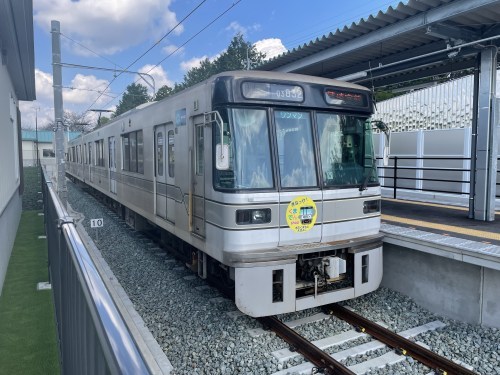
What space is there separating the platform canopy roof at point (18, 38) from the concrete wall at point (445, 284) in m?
8.06

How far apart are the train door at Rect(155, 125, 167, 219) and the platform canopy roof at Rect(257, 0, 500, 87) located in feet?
11.5

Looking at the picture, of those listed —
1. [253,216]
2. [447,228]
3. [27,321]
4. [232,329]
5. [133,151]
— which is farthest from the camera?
[133,151]

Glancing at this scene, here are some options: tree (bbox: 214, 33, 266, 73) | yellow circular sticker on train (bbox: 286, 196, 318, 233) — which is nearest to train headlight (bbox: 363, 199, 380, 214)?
yellow circular sticker on train (bbox: 286, 196, 318, 233)

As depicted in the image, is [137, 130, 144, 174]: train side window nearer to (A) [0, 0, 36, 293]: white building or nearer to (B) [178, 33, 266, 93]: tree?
(A) [0, 0, 36, 293]: white building

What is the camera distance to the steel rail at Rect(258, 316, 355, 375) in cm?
436

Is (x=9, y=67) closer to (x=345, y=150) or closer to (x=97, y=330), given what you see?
(x=345, y=150)

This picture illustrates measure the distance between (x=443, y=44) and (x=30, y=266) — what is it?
9236 millimetres

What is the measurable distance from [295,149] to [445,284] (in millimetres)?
2787

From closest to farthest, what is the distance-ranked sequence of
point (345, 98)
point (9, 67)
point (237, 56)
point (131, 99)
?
point (345, 98), point (9, 67), point (237, 56), point (131, 99)

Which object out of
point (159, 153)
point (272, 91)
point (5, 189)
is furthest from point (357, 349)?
point (5, 189)

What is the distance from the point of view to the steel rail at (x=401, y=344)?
14.3 ft

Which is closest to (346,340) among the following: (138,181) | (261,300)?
(261,300)

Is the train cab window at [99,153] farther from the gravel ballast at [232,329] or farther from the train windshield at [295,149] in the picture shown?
the train windshield at [295,149]

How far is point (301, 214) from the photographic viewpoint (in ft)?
18.3
